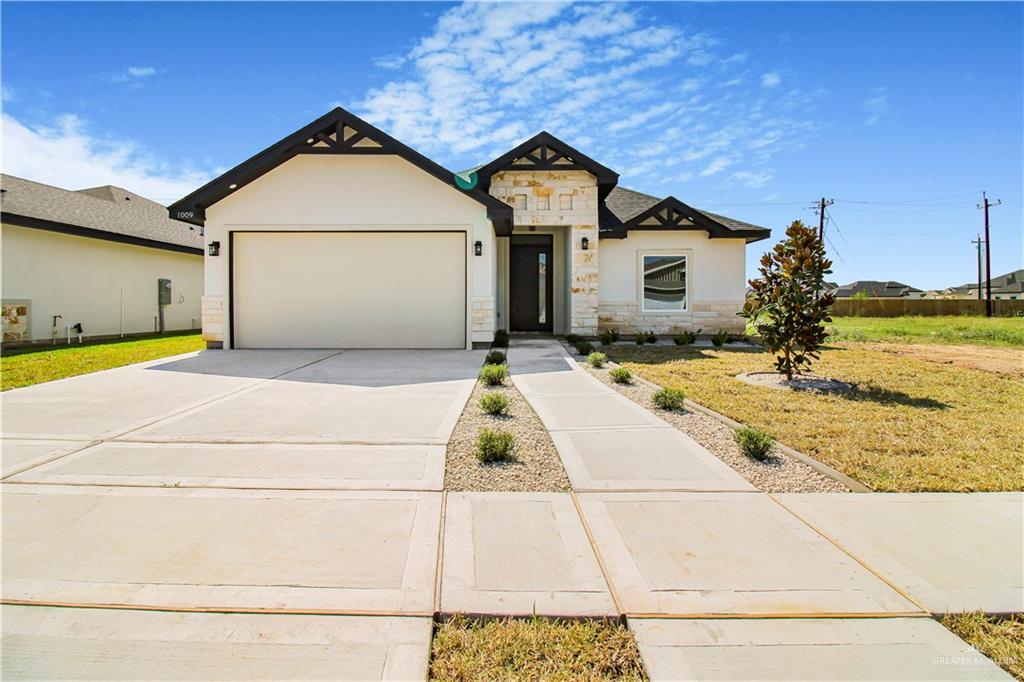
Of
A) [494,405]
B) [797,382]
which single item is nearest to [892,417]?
[797,382]

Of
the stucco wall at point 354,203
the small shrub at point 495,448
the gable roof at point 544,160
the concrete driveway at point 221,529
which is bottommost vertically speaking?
the concrete driveway at point 221,529

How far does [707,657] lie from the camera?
77.5 inches

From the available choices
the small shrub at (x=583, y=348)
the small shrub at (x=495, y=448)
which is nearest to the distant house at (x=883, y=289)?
the small shrub at (x=583, y=348)

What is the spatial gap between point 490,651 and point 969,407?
23.0 ft

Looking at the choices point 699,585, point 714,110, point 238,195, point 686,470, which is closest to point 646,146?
point 714,110

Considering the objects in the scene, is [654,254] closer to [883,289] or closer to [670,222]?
[670,222]

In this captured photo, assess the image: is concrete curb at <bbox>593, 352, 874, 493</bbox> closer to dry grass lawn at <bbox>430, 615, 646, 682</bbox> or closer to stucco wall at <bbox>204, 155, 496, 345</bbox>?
dry grass lawn at <bbox>430, 615, 646, 682</bbox>

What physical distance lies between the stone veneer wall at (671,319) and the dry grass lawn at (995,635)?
41.1 feet

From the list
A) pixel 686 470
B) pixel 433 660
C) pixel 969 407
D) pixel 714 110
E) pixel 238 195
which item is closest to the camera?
pixel 433 660

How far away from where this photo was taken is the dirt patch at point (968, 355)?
959 centimetres

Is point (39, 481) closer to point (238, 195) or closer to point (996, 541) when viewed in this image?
point (996, 541)

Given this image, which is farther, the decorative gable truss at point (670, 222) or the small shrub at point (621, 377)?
the decorative gable truss at point (670, 222)

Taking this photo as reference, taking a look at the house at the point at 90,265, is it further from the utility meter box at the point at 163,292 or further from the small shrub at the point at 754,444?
the small shrub at the point at 754,444

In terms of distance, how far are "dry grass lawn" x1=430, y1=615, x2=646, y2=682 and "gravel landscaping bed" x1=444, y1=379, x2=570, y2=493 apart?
4.69 feet
